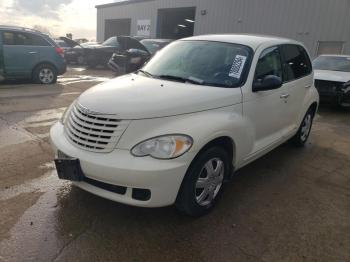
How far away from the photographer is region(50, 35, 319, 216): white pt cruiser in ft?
9.20

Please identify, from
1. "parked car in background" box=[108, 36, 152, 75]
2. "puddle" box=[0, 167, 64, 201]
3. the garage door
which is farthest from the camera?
the garage door

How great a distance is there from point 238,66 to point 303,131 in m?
2.38

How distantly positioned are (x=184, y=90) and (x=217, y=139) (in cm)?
59

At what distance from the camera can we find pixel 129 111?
9.59ft

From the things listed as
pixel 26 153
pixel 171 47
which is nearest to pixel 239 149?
pixel 171 47

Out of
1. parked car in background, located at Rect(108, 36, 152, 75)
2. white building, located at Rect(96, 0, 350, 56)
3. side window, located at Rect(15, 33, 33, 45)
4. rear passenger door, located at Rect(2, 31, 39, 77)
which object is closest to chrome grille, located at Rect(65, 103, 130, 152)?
parked car in background, located at Rect(108, 36, 152, 75)

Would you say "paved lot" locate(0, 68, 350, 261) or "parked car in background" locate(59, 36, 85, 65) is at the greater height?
"parked car in background" locate(59, 36, 85, 65)

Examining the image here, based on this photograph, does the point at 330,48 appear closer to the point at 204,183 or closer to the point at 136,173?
the point at 204,183

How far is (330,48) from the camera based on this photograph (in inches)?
625

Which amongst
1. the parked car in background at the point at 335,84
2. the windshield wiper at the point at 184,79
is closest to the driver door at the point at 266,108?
the windshield wiper at the point at 184,79

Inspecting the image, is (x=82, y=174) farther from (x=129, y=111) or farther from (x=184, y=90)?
(x=184, y=90)

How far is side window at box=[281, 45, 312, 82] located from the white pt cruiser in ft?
0.55

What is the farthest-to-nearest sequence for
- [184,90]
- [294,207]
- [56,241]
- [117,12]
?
[117,12], [294,207], [184,90], [56,241]

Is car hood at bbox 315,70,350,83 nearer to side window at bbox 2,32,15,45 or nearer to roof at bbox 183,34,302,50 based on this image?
roof at bbox 183,34,302,50
